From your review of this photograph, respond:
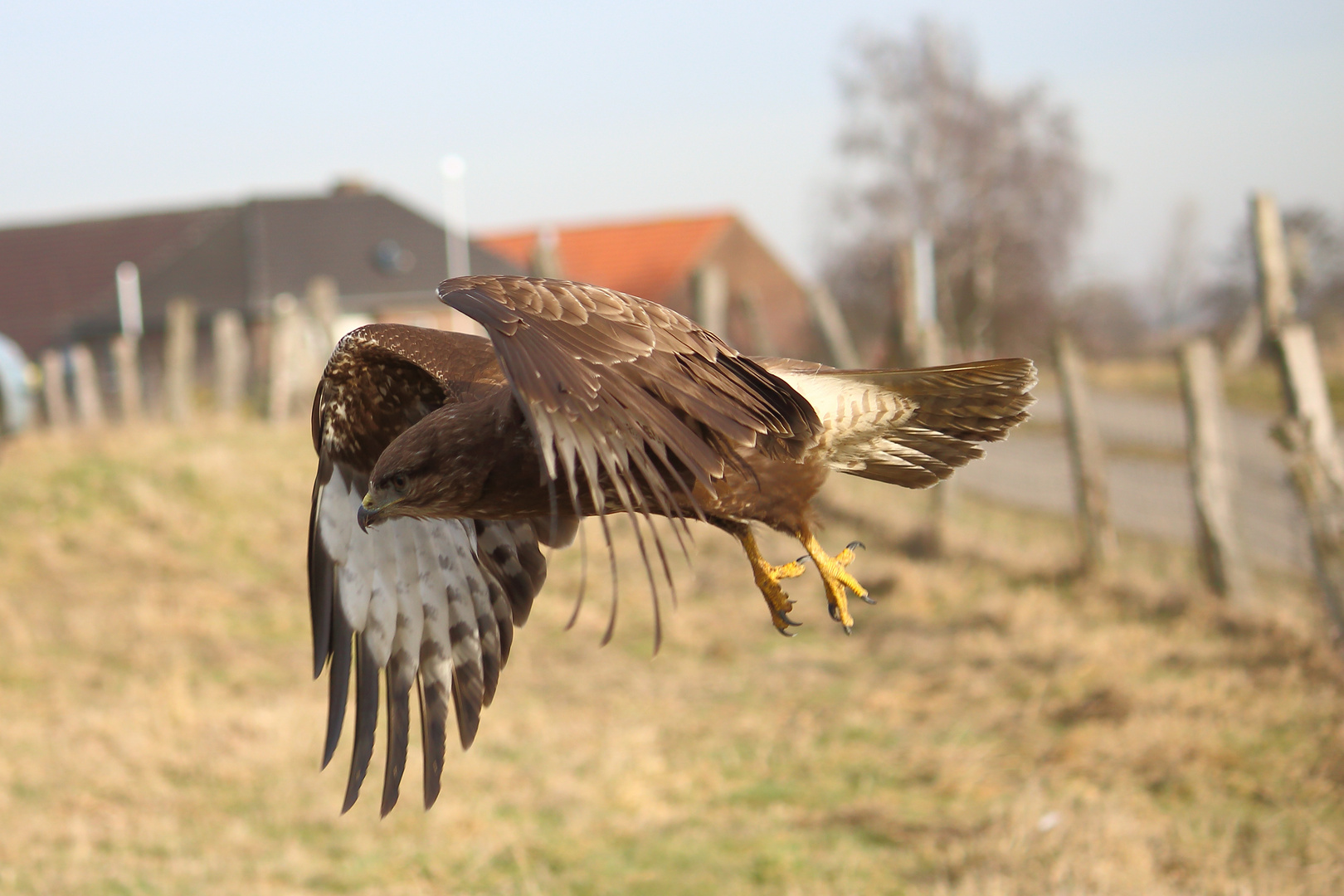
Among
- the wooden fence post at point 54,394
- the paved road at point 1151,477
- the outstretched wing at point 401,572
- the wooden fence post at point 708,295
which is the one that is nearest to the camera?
the outstretched wing at point 401,572

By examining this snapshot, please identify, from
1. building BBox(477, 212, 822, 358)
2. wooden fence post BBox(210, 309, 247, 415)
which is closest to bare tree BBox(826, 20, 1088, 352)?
building BBox(477, 212, 822, 358)

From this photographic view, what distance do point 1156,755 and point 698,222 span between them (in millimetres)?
33453

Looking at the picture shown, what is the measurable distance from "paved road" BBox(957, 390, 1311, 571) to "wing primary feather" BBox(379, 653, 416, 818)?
481 centimetres

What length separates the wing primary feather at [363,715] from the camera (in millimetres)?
3186

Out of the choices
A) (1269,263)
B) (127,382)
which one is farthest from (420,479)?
(127,382)

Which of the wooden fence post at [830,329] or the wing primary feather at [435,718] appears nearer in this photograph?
the wing primary feather at [435,718]

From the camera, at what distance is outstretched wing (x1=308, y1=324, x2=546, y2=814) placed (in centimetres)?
342

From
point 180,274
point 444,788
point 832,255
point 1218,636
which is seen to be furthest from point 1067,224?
point 444,788

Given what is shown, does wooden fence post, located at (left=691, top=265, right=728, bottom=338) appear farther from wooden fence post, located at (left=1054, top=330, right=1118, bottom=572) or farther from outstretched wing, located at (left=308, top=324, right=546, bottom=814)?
outstretched wing, located at (left=308, top=324, right=546, bottom=814)

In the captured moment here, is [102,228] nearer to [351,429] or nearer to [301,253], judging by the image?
[301,253]

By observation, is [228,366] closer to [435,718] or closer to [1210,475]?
[1210,475]

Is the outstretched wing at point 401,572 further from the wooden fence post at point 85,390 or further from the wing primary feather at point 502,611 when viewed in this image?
the wooden fence post at point 85,390

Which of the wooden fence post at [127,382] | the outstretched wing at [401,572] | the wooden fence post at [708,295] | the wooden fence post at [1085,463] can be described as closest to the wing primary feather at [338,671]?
the outstretched wing at [401,572]

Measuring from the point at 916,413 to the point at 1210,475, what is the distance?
4249mm
